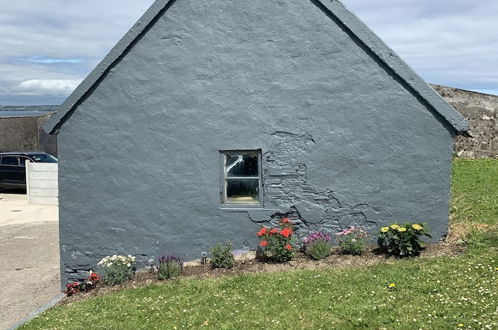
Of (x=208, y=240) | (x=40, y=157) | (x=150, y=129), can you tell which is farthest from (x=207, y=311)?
(x=40, y=157)

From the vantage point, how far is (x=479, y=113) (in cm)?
2167

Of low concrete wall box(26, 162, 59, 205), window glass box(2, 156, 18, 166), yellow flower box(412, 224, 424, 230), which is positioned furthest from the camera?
window glass box(2, 156, 18, 166)

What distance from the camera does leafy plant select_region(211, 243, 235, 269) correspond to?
8648 millimetres

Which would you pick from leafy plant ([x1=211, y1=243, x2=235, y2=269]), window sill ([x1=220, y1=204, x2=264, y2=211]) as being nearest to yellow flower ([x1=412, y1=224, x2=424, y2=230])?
window sill ([x1=220, y1=204, x2=264, y2=211])

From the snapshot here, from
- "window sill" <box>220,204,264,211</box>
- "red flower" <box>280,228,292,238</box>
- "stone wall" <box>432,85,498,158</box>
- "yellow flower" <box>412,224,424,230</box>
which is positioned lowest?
"red flower" <box>280,228,292,238</box>

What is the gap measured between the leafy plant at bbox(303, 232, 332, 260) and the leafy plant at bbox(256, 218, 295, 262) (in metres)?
0.32

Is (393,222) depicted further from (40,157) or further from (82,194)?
(40,157)

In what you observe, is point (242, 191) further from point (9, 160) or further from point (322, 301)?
point (9, 160)

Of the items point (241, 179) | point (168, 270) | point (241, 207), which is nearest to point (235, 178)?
point (241, 179)

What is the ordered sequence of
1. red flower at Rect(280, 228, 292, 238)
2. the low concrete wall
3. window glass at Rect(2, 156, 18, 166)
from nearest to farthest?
1. red flower at Rect(280, 228, 292, 238)
2. the low concrete wall
3. window glass at Rect(2, 156, 18, 166)

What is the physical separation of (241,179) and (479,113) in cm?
1659

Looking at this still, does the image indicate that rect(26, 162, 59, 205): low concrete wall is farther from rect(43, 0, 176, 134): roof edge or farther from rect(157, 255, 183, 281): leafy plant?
rect(157, 255, 183, 281): leafy plant

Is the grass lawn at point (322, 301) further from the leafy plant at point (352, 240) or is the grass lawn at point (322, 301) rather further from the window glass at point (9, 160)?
the window glass at point (9, 160)

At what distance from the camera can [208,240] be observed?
9062 mm
